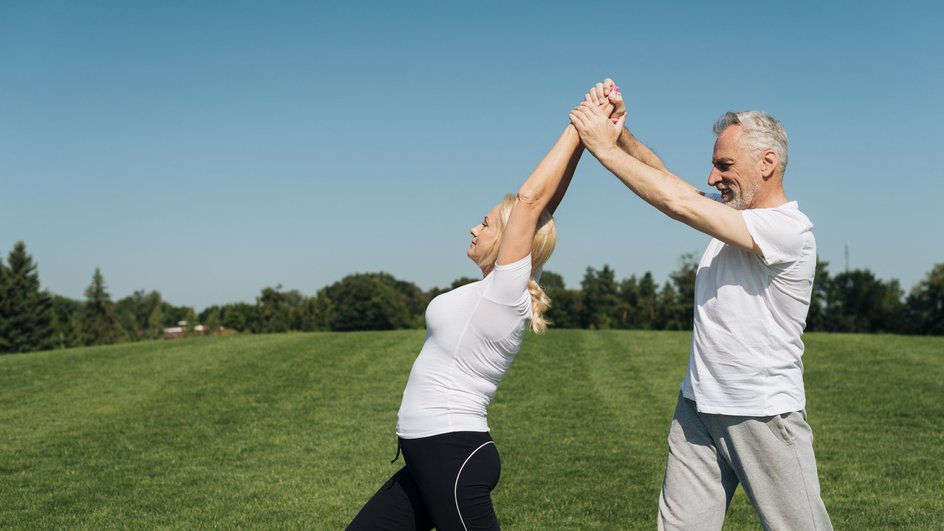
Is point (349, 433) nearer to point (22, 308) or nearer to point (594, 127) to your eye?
point (594, 127)

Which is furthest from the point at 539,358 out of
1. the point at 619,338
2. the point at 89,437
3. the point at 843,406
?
the point at 89,437

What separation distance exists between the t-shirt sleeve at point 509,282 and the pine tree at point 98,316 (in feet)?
304

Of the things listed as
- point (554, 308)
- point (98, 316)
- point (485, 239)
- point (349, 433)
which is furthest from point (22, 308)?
point (485, 239)

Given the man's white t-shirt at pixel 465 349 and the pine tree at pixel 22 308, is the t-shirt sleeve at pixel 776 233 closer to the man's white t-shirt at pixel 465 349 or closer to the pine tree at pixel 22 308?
the man's white t-shirt at pixel 465 349

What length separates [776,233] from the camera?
10.6 feet

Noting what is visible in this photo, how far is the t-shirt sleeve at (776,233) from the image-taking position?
10.6 ft

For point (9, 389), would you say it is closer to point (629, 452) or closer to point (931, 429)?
point (629, 452)

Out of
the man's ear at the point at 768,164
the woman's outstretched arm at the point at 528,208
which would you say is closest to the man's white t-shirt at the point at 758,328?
the man's ear at the point at 768,164

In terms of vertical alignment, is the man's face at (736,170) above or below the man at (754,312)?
above

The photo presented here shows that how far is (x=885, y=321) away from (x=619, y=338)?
50.8 meters

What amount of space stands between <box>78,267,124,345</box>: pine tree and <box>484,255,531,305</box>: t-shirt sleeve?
92.7 meters

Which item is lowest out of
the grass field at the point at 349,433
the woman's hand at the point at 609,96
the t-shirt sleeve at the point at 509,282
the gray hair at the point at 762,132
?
the grass field at the point at 349,433

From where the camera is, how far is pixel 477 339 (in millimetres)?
3291

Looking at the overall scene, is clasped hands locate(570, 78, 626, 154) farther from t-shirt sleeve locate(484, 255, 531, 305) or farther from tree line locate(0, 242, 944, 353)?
tree line locate(0, 242, 944, 353)
